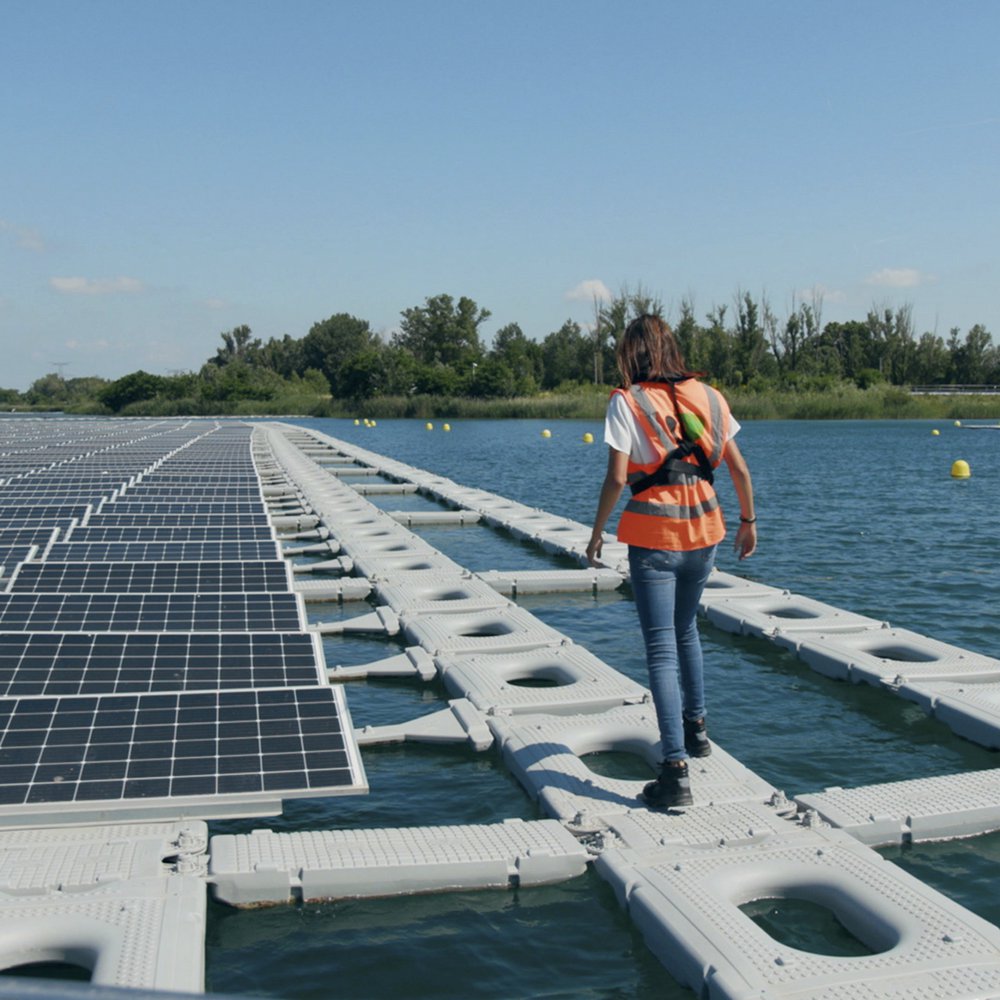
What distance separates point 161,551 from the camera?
12.8 meters

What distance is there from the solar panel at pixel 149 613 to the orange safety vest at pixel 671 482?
4286 millimetres

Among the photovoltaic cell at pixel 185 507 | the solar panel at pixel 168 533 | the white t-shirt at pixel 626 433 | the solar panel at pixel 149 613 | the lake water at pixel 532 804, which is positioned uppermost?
the white t-shirt at pixel 626 433

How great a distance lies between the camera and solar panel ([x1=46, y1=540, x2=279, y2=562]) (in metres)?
12.4

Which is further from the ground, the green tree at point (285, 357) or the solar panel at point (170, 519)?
the green tree at point (285, 357)

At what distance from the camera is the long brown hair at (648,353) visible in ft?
19.0

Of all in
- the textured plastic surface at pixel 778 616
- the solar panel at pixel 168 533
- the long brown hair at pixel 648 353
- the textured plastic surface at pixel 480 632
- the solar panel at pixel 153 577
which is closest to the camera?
the long brown hair at pixel 648 353

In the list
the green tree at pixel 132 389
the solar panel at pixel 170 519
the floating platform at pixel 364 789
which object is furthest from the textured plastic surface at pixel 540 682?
the green tree at pixel 132 389

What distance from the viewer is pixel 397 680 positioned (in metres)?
9.83

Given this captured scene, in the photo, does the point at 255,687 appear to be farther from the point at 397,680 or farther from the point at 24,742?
the point at 397,680

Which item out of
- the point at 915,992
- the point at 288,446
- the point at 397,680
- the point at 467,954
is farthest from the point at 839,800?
the point at 288,446

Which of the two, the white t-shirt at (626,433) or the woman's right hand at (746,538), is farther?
the woman's right hand at (746,538)

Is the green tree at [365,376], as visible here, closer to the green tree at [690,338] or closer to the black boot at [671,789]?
the green tree at [690,338]

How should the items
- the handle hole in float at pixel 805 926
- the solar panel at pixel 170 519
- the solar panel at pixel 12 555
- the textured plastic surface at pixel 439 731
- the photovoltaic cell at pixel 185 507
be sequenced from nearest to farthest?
the handle hole in float at pixel 805 926 < the textured plastic surface at pixel 439 731 < the solar panel at pixel 12 555 < the solar panel at pixel 170 519 < the photovoltaic cell at pixel 185 507

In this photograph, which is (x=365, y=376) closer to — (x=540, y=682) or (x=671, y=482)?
(x=540, y=682)
